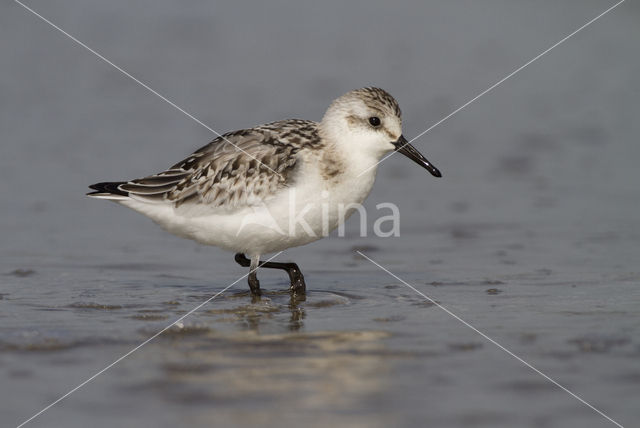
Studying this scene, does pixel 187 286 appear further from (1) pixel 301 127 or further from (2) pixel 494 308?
(2) pixel 494 308

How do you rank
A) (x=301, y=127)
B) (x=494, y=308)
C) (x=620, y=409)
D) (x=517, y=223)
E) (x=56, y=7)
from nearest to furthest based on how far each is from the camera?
(x=620, y=409) < (x=494, y=308) < (x=301, y=127) < (x=517, y=223) < (x=56, y=7)

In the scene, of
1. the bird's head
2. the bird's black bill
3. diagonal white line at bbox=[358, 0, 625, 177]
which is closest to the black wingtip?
the bird's head

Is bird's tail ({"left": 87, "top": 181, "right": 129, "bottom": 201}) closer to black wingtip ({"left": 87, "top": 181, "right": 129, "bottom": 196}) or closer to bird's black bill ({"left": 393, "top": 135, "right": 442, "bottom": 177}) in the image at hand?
black wingtip ({"left": 87, "top": 181, "right": 129, "bottom": 196})

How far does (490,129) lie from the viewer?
13.0 meters

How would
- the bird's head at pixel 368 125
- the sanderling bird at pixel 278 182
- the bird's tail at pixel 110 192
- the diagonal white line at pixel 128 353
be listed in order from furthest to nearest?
1. the bird's tail at pixel 110 192
2. the bird's head at pixel 368 125
3. the sanderling bird at pixel 278 182
4. the diagonal white line at pixel 128 353

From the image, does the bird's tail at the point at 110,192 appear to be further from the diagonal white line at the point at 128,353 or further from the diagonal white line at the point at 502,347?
the diagonal white line at the point at 502,347

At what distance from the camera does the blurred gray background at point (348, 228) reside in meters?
5.35

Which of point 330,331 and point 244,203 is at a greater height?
point 244,203

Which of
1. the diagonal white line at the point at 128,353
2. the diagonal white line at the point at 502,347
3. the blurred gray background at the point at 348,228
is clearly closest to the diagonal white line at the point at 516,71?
the blurred gray background at the point at 348,228

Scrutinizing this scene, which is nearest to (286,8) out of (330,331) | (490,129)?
(490,129)

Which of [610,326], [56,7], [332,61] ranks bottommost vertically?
[610,326]

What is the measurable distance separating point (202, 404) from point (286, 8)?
13159 millimetres

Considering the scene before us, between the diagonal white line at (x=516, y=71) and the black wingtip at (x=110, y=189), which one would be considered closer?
the black wingtip at (x=110, y=189)

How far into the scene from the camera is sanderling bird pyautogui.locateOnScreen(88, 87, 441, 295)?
7449mm
